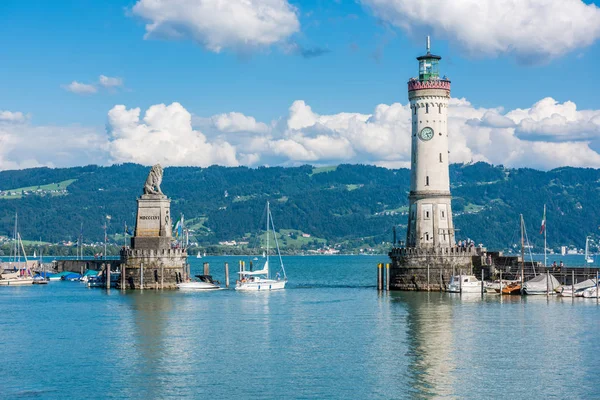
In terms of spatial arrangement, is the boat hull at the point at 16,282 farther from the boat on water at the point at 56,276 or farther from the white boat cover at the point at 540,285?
the white boat cover at the point at 540,285

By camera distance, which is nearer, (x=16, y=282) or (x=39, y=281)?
(x=16, y=282)

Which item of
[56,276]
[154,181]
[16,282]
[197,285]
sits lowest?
[197,285]

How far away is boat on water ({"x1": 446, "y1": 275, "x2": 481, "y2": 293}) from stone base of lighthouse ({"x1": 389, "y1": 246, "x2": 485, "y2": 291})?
0.81 m

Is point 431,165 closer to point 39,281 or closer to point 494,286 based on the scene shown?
point 494,286

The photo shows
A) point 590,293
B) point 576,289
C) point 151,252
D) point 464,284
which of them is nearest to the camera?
point 590,293

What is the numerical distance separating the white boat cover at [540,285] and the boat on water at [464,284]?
15.4 ft

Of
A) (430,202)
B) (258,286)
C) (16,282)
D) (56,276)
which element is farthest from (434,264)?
(56,276)

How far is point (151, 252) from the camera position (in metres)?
105

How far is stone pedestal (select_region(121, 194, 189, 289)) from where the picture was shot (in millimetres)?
105188

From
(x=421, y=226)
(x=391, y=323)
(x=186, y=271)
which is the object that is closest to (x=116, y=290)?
(x=186, y=271)

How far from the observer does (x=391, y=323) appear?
74.8m

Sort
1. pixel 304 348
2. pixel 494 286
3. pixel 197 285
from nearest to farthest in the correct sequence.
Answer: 1. pixel 304 348
2. pixel 494 286
3. pixel 197 285

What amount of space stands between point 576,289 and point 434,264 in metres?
13.8

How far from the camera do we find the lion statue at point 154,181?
107625 millimetres
